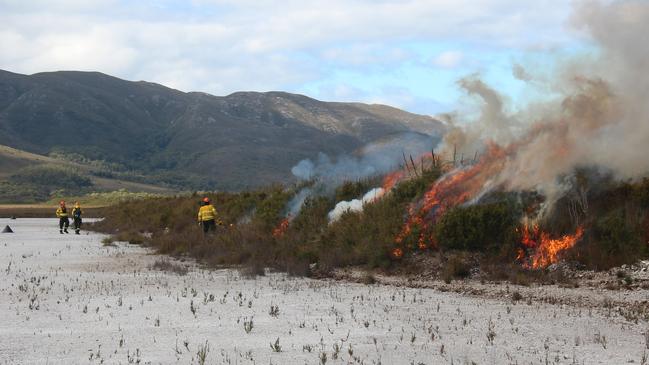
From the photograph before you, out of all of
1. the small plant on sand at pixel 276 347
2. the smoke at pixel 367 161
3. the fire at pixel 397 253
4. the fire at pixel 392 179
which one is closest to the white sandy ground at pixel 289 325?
the small plant on sand at pixel 276 347

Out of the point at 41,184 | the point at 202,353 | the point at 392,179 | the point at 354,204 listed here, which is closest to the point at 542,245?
the point at 354,204

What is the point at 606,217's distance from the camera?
16.4 metres

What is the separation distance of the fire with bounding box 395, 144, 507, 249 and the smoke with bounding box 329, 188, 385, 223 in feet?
8.26

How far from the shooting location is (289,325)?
10.7 meters

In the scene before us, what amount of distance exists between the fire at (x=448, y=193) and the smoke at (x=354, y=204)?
2.52 m

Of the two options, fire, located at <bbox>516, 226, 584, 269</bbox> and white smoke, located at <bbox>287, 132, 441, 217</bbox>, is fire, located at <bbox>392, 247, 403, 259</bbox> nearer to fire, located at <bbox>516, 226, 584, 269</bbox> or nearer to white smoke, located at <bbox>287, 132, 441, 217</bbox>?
fire, located at <bbox>516, 226, 584, 269</bbox>

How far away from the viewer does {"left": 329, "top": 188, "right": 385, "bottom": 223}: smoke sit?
883 inches

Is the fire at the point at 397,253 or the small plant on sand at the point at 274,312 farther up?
the fire at the point at 397,253

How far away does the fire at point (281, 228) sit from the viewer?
24.4 metres

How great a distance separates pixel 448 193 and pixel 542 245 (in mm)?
3757

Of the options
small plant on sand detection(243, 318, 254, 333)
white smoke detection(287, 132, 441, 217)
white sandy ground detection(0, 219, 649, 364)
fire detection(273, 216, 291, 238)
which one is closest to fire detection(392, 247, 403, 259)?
white sandy ground detection(0, 219, 649, 364)

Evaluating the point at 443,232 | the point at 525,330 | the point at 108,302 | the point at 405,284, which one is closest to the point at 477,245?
the point at 443,232

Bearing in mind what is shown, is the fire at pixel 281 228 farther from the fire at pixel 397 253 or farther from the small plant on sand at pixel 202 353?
the small plant on sand at pixel 202 353

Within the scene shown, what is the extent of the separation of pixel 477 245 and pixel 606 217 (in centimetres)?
305
